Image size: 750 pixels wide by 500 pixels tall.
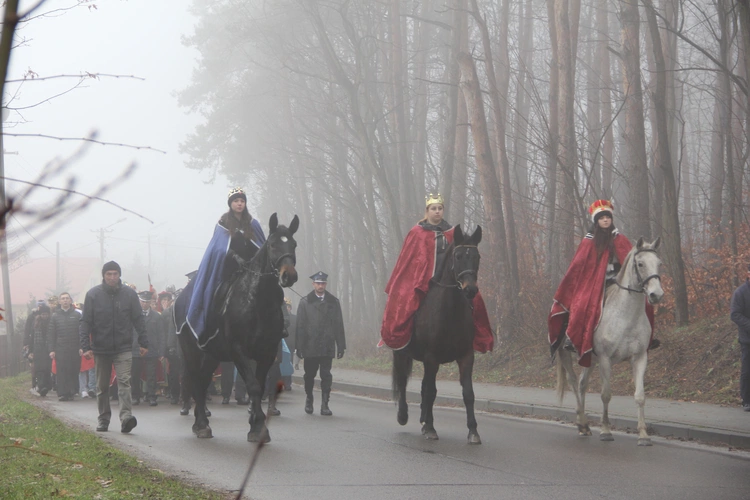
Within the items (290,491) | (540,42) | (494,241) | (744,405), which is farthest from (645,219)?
(540,42)

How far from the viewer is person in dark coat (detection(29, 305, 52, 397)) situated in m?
22.5

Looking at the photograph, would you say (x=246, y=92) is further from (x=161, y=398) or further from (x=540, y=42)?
(x=161, y=398)

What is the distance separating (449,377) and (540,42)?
28.3 meters

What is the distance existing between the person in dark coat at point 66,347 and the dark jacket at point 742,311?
13.4 m

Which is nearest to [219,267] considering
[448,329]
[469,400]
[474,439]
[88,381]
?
[448,329]

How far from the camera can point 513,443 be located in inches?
419

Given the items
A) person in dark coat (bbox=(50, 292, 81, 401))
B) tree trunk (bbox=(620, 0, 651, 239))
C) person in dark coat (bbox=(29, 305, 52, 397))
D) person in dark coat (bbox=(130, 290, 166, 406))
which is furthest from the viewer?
person in dark coat (bbox=(29, 305, 52, 397))

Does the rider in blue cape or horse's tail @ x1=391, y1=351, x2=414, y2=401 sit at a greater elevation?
the rider in blue cape

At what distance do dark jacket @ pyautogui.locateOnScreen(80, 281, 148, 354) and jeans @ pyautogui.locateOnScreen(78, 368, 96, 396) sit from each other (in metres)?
8.73

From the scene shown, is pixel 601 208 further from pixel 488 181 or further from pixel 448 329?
pixel 488 181

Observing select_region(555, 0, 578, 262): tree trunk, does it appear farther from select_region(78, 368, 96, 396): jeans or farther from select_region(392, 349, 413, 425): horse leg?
select_region(78, 368, 96, 396): jeans

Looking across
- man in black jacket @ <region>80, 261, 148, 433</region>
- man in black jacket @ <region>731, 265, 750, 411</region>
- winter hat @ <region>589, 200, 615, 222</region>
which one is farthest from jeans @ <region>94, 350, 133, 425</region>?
man in black jacket @ <region>731, 265, 750, 411</region>

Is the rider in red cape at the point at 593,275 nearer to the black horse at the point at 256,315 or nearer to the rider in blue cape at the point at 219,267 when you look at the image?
the black horse at the point at 256,315

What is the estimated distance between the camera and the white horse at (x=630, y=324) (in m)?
10.2
